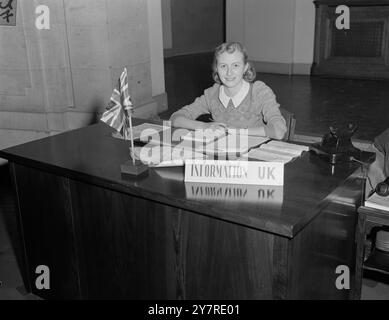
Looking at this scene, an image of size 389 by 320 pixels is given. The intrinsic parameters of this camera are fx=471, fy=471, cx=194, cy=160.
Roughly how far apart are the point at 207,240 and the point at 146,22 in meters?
3.99

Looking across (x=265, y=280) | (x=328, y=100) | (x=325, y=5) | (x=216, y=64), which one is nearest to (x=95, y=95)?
(x=216, y=64)

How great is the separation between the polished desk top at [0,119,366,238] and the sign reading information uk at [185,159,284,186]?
32mm

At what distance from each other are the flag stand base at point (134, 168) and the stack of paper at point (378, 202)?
1.06 meters

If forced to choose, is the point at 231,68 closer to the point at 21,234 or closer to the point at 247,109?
the point at 247,109

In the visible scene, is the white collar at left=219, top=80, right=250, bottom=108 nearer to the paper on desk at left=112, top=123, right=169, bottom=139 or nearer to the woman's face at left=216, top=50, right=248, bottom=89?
the woman's face at left=216, top=50, right=248, bottom=89

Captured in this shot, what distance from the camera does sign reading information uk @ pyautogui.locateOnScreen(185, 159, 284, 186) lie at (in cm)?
180

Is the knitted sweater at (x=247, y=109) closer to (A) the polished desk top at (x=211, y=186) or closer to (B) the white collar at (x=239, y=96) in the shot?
(B) the white collar at (x=239, y=96)

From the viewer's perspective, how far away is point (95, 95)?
16.2 feet

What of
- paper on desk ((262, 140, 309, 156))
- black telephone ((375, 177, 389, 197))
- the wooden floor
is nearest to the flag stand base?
paper on desk ((262, 140, 309, 156))

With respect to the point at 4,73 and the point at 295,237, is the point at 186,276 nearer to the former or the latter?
the point at 295,237

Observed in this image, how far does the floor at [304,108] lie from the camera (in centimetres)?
296

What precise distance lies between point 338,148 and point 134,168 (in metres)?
0.90

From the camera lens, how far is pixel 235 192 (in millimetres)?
1762

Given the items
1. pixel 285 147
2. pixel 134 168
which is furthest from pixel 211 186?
pixel 285 147
